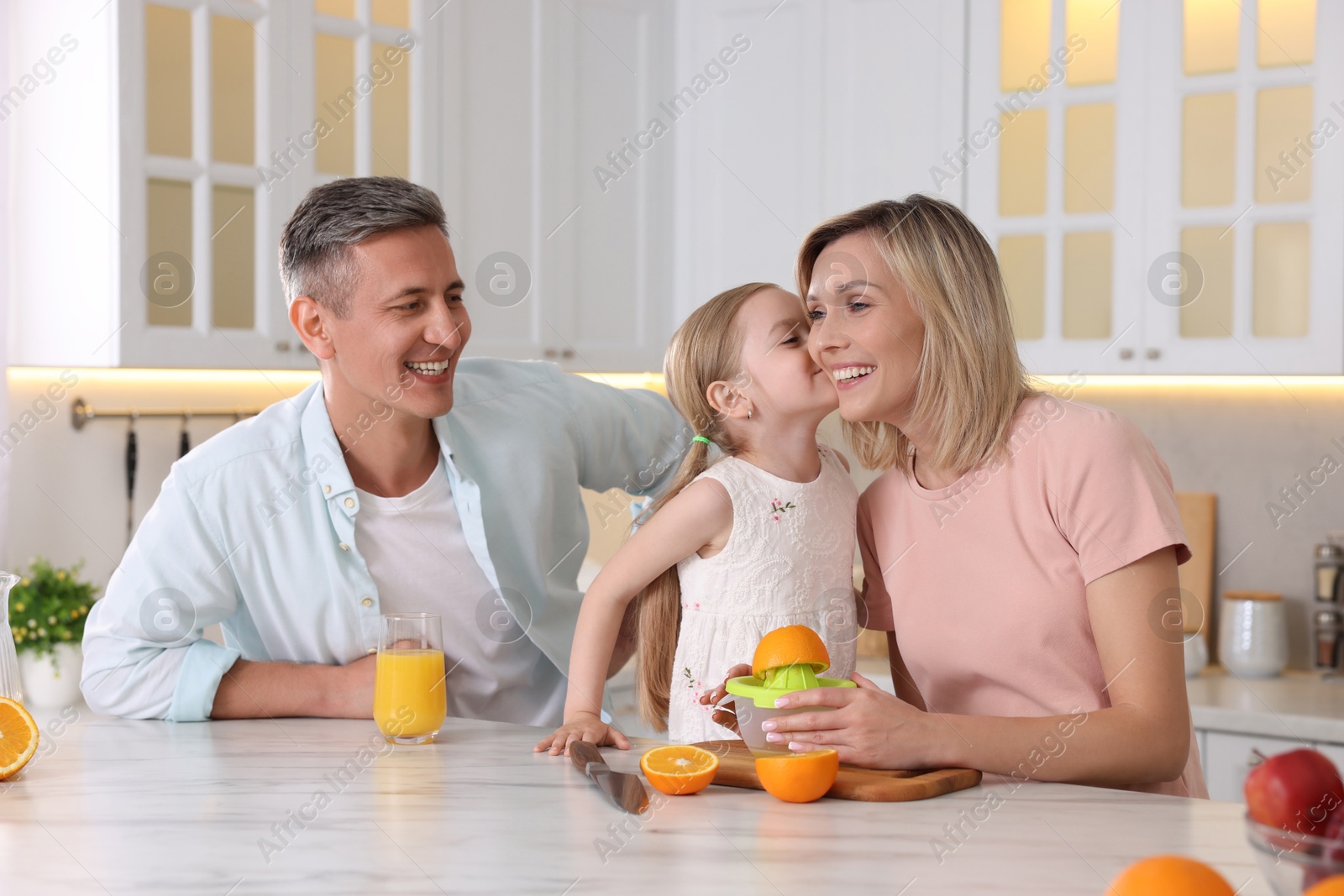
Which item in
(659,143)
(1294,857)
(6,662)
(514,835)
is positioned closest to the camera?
(1294,857)

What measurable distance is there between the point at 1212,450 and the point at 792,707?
238cm

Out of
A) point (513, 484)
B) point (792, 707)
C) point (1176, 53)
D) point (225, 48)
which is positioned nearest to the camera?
point (792, 707)

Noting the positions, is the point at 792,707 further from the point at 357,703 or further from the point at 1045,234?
the point at 1045,234

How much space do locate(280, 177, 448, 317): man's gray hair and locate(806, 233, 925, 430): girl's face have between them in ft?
1.93

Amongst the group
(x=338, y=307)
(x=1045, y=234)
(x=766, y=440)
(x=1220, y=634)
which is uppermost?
(x=1045, y=234)

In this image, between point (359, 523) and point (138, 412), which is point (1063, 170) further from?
point (138, 412)

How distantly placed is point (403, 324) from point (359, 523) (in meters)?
Answer: 0.28

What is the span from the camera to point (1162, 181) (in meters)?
2.85

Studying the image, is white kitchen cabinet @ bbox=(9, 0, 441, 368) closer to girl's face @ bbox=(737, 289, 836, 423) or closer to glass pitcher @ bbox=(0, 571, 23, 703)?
glass pitcher @ bbox=(0, 571, 23, 703)

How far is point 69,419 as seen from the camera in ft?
9.02

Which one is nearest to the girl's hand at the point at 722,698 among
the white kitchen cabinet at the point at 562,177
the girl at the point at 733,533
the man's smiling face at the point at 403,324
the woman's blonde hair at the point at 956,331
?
the girl at the point at 733,533

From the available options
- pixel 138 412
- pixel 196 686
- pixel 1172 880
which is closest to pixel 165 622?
pixel 196 686

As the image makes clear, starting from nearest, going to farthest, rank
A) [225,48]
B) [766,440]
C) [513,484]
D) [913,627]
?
[913,627]
[766,440]
[513,484]
[225,48]

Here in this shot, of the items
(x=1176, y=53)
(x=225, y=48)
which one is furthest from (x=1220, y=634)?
(x=225, y=48)
